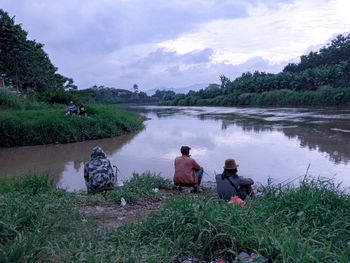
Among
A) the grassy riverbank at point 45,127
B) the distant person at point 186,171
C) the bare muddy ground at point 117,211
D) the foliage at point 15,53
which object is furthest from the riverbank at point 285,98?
the bare muddy ground at point 117,211

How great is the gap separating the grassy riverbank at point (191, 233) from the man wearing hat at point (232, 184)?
658 mm

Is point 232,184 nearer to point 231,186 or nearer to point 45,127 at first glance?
point 231,186

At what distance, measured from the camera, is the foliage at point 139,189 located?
4.96m

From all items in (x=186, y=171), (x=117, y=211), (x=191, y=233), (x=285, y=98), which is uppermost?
(x=191, y=233)

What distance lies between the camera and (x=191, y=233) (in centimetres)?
294

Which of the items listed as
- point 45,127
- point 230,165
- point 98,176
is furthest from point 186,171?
point 45,127

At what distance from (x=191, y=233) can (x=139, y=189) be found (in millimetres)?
2574

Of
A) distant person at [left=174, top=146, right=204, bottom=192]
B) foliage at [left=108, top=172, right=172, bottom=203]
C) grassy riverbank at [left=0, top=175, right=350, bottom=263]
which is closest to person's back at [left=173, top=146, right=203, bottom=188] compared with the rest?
distant person at [left=174, top=146, right=204, bottom=192]

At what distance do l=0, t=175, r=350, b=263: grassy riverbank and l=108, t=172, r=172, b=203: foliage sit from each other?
3.78 feet

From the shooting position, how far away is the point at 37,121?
47.5 ft

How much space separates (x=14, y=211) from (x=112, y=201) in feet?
5.61

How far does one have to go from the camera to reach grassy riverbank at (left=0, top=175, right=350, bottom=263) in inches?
98.3

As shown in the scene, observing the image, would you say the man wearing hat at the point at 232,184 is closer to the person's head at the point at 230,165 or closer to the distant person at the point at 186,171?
the person's head at the point at 230,165

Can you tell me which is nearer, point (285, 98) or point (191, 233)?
point (191, 233)
